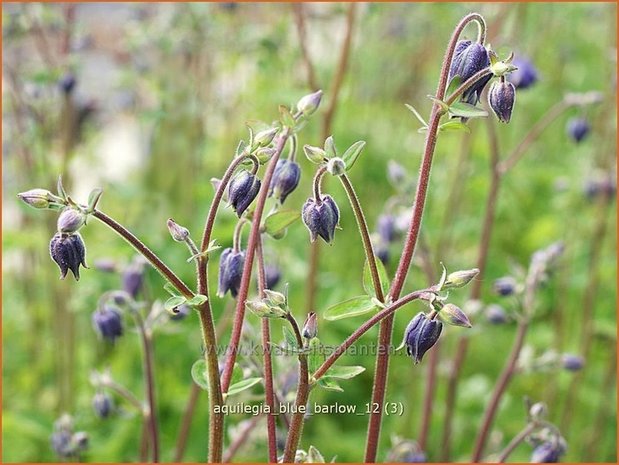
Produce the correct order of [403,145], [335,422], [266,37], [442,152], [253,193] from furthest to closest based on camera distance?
[442,152] < [403,145] < [335,422] < [266,37] < [253,193]

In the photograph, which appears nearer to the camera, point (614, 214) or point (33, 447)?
point (33, 447)

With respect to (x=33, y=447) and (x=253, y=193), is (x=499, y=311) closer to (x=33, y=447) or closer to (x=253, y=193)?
(x=253, y=193)

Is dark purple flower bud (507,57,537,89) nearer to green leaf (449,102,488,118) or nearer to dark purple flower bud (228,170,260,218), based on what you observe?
green leaf (449,102,488,118)

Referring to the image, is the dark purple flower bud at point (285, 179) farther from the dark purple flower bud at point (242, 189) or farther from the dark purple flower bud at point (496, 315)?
the dark purple flower bud at point (496, 315)

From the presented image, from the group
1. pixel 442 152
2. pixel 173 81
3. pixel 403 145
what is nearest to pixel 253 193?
pixel 173 81

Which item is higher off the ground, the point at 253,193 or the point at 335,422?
the point at 253,193

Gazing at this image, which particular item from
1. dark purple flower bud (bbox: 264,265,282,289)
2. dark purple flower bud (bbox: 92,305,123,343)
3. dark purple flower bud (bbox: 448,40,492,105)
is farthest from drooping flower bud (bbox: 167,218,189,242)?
dark purple flower bud (bbox: 92,305,123,343)

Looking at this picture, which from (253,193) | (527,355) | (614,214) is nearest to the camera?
(253,193)

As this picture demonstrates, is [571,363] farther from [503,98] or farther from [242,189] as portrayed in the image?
[242,189]
